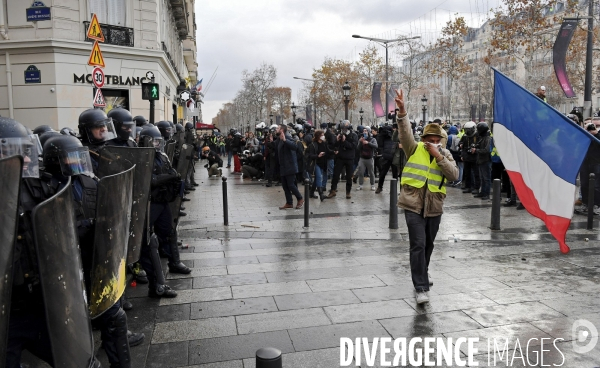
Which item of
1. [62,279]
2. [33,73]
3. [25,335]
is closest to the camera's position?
[62,279]

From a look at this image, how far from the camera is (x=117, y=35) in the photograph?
783 inches

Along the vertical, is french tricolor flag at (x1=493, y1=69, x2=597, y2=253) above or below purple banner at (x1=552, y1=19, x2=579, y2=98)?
below

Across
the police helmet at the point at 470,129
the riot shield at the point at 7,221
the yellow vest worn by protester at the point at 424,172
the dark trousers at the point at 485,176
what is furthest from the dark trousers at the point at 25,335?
the police helmet at the point at 470,129

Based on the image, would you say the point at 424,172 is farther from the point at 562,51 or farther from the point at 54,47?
the point at 54,47

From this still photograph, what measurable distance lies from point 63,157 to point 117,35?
18.5 metres

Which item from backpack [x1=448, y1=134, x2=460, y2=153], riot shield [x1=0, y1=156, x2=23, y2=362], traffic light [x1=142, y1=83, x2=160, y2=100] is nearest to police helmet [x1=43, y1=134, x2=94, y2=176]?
riot shield [x1=0, y1=156, x2=23, y2=362]

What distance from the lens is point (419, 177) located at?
17.2 feet

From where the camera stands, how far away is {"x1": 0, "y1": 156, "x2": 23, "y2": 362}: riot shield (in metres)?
1.90

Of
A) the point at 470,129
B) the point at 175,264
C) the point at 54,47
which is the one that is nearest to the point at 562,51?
the point at 470,129

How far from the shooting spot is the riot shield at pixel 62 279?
85.2 inches

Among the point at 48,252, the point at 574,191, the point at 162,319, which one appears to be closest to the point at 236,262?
the point at 162,319

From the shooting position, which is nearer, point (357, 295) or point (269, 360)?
point (269, 360)

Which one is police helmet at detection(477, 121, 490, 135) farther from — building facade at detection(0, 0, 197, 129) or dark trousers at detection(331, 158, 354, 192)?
building facade at detection(0, 0, 197, 129)

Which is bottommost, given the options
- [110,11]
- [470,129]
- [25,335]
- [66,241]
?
[25,335]
